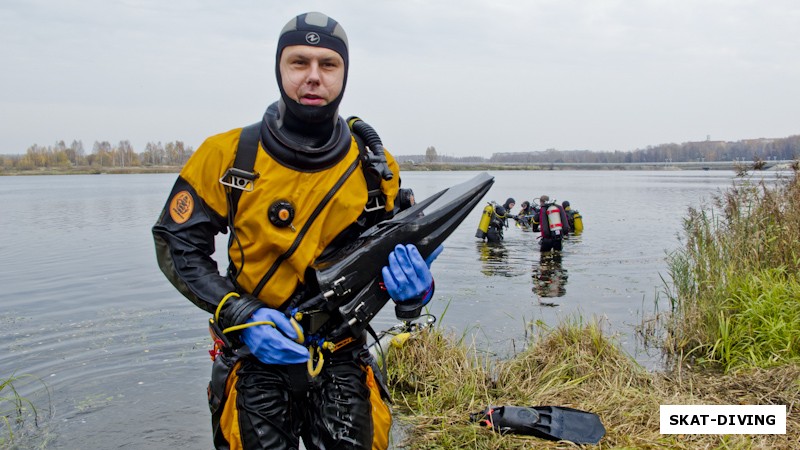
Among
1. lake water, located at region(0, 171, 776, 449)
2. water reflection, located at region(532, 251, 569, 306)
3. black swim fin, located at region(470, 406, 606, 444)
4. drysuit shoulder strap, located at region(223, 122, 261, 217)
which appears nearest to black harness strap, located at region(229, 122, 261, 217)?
drysuit shoulder strap, located at region(223, 122, 261, 217)

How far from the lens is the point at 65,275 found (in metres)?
12.1

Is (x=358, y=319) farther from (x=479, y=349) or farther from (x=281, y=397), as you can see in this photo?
(x=479, y=349)

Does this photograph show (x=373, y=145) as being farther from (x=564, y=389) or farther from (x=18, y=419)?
(x=18, y=419)

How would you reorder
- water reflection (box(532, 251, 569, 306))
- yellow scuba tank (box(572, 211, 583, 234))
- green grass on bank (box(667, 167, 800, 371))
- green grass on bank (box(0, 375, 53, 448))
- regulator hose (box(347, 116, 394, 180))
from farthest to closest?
yellow scuba tank (box(572, 211, 583, 234)), water reflection (box(532, 251, 569, 306)), green grass on bank (box(667, 167, 800, 371)), green grass on bank (box(0, 375, 53, 448)), regulator hose (box(347, 116, 394, 180))

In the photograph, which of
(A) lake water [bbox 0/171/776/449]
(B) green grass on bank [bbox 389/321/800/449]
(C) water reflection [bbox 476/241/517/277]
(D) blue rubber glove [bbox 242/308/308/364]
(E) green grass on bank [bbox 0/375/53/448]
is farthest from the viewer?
(C) water reflection [bbox 476/241/517/277]

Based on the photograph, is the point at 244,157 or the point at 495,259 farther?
the point at 495,259

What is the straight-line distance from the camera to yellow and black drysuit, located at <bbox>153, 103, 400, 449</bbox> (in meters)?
2.53

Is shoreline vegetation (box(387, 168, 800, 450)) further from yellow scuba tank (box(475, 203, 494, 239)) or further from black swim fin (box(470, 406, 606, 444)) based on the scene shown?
yellow scuba tank (box(475, 203, 494, 239))

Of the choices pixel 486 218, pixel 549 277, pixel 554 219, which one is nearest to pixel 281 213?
pixel 549 277

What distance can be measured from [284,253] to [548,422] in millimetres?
2257

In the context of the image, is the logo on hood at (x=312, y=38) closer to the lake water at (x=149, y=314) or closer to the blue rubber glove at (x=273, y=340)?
the blue rubber glove at (x=273, y=340)

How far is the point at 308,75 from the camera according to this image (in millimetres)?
2633

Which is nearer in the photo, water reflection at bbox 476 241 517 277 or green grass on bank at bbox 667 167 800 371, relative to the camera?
green grass on bank at bbox 667 167 800 371

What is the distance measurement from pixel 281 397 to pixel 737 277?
17.8 ft
